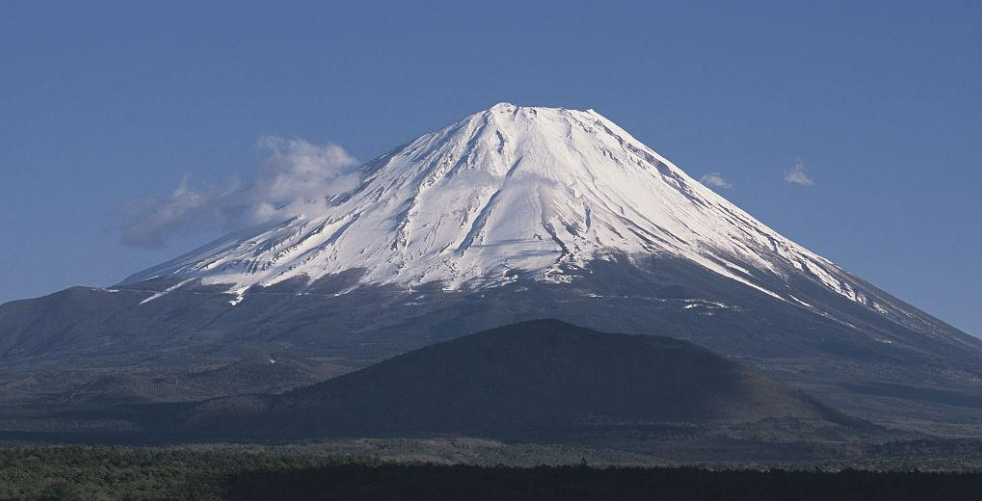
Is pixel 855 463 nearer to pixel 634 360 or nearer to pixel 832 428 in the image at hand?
pixel 832 428

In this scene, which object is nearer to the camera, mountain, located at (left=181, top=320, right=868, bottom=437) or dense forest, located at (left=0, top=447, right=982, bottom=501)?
dense forest, located at (left=0, top=447, right=982, bottom=501)

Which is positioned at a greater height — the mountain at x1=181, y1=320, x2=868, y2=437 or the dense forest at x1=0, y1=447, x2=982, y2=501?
the mountain at x1=181, y1=320, x2=868, y2=437

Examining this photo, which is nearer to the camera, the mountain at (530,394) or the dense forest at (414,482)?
the dense forest at (414,482)

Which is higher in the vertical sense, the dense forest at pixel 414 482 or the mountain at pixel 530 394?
the mountain at pixel 530 394

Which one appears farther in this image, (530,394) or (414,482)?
(530,394)

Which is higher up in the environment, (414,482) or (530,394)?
(530,394)
